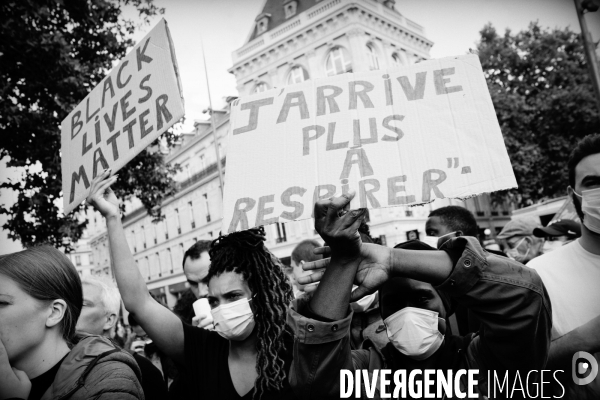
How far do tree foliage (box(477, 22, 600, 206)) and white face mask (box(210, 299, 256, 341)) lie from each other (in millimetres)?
20693

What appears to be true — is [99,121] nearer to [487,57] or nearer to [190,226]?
[487,57]

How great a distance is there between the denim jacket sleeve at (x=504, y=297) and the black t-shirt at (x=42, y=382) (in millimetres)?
1622

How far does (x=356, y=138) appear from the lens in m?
1.92

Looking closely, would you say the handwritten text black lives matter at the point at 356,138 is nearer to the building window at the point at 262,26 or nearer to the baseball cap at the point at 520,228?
the baseball cap at the point at 520,228

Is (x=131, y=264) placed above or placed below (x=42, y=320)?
above

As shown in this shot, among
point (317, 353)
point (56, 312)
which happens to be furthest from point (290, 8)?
point (317, 353)

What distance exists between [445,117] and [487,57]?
23.9 m

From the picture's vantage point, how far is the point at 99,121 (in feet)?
9.32

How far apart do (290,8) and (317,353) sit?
98.1 feet

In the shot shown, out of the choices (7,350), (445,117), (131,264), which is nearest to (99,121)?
(131,264)

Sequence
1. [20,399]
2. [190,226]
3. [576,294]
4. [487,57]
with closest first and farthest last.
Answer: [20,399] < [576,294] < [487,57] < [190,226]

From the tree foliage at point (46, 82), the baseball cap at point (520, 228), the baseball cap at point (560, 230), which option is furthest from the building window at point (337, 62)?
the baseball cap at point (560, 230)

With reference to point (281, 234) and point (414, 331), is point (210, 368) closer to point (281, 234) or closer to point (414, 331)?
point (414, 331)

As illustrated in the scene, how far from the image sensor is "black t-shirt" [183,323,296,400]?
2.12 m
